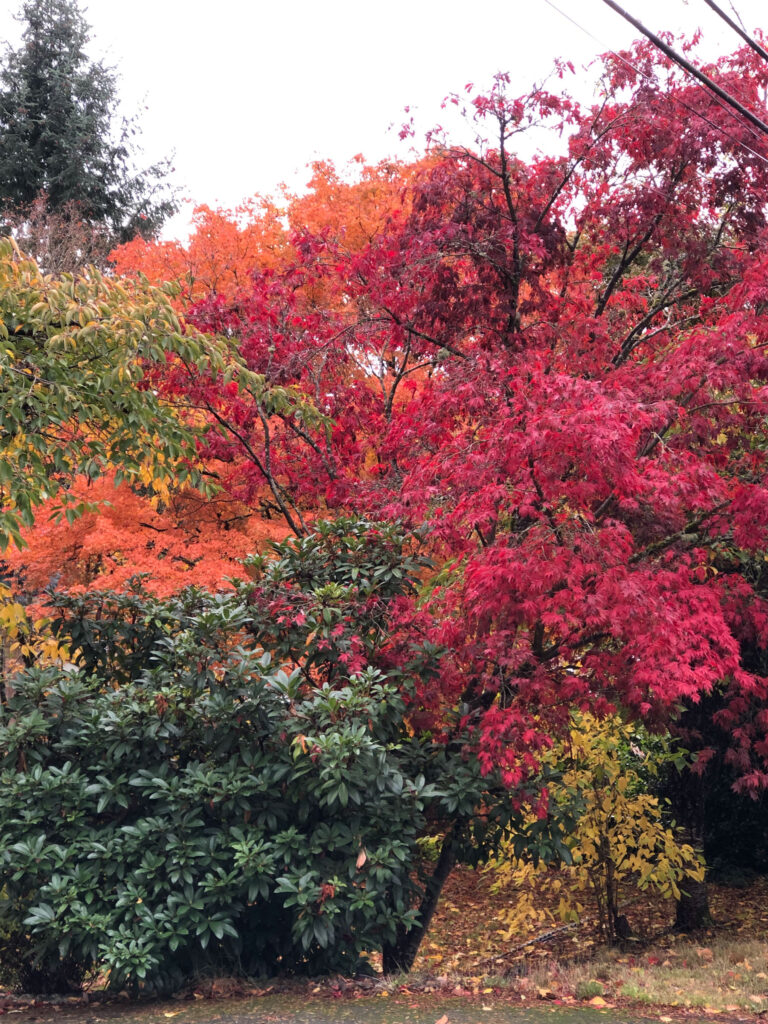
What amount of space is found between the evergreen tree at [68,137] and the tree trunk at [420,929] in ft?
70.0

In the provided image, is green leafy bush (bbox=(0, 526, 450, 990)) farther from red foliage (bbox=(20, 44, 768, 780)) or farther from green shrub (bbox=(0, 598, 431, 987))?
red foliage (bbox=(20, 44, 768, 780))

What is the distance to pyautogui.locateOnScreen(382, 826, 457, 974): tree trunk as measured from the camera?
630cm

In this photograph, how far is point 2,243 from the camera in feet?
21.1

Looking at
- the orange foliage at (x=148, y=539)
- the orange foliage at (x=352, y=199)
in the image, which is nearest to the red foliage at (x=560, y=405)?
the orange foliage at (x=148, y=539)

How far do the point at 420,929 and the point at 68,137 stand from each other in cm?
2421

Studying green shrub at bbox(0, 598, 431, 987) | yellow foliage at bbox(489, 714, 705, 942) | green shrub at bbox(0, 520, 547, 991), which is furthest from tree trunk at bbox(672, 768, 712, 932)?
green shrub at bbox(0, 598, 431, 987)

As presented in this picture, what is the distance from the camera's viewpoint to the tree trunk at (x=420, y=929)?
6297mm

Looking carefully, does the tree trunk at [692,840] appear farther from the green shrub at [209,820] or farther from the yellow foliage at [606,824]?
the green shrub at [209,820]

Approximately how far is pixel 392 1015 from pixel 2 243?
214 inches

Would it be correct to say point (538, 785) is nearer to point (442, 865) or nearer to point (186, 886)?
point (442, 865)

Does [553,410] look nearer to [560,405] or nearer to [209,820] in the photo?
[560,405]

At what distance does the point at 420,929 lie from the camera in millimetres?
6473

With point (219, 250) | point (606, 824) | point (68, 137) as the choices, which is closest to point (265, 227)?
point (219, 250)

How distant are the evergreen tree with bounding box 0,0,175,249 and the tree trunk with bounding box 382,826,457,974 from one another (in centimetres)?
2133
